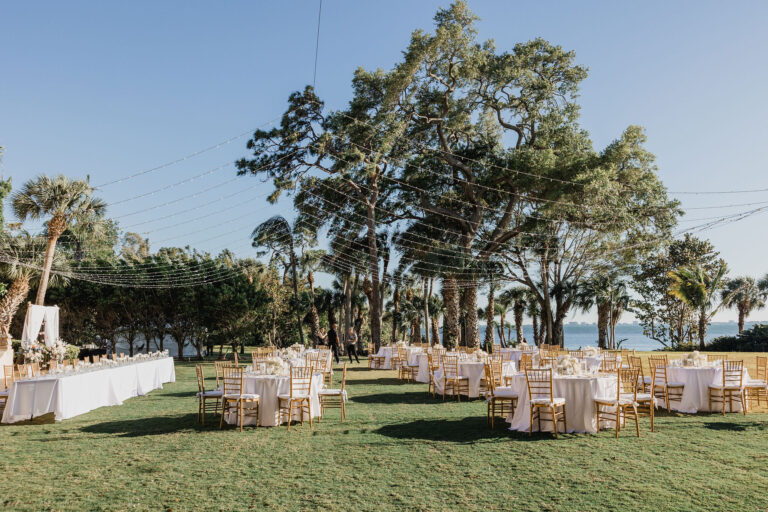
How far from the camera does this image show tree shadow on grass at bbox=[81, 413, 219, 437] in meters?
8.34

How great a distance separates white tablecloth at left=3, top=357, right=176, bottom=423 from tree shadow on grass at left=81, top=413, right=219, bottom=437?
3.34 ft

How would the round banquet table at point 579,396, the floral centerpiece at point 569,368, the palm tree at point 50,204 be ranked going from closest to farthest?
the round banquet table at point 579,396
the floral centerpiece at point 569,368
the palm tree at point 50,204

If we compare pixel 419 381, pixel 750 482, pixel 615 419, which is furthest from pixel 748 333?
pixel 750 482

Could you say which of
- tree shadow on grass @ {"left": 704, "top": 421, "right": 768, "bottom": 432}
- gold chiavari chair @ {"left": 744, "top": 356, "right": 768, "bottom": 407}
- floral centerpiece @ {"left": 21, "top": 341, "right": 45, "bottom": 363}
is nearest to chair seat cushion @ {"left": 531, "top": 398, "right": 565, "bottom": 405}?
tree shadow on grass @ {"left": 704, "top": 421, "right": 768, "bottom": 432}

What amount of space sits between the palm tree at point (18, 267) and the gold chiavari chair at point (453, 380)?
48.6 feet

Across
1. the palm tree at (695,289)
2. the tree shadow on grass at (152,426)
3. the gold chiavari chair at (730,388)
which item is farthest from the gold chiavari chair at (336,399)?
the palm tree at (695,289)

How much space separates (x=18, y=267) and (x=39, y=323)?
16.5 feet

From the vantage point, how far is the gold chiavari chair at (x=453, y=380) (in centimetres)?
1161

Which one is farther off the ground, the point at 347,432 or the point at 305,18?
the point at 305,18

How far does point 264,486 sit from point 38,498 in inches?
81.5

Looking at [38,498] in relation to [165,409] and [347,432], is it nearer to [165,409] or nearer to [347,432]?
[347,432]

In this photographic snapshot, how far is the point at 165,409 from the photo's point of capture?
10781 mm

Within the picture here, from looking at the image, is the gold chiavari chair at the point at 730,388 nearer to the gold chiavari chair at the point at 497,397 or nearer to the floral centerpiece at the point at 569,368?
the floral centerpiece at the point at 569,368

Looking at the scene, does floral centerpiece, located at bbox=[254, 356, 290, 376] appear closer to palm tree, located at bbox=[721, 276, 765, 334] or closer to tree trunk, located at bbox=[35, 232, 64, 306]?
tree trunk, located at bbox=[35, 232, 64, 306]
